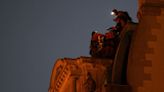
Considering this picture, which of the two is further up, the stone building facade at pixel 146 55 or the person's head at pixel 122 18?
the person's head at pixel 122 18

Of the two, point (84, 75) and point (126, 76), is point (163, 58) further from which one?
point (84, 75)

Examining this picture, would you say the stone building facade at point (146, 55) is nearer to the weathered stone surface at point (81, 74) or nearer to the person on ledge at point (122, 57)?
the person on ledge at point (122, 57)

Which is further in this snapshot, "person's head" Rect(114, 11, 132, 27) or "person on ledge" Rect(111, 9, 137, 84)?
"person's head" Rect(114, 11, 132, 27)

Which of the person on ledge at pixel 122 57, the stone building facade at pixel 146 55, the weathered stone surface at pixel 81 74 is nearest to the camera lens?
the stone building facade at pixel 146 55

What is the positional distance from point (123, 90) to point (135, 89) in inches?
16.0

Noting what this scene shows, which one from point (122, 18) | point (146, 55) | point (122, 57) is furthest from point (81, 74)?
point (146, 55)

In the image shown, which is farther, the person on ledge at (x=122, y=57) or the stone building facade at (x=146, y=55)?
the person on ledge at (x=122, y=57)

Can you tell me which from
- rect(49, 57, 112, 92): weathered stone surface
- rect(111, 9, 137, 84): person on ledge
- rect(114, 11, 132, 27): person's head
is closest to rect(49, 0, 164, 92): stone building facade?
rect(111, 9, 137, 84): person on ledge

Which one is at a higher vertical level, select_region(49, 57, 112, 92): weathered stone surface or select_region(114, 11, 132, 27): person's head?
select_region(114, 11, 132, 27): person's head

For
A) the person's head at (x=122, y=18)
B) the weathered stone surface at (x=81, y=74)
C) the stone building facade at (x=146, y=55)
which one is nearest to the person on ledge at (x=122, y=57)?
the stone building facade at (x=146, y=55)

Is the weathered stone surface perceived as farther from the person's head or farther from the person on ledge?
the person on ledge

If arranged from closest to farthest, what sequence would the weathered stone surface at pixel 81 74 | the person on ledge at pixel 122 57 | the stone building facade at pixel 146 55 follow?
the stone building facade at pixel 146 55 < the person on ledge at pixel 122 57 < the weathered stone surface at pixel 81 74

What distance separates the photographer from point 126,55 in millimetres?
14711

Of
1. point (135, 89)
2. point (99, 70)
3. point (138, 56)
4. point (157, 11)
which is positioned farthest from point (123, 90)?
point (99, 70)
